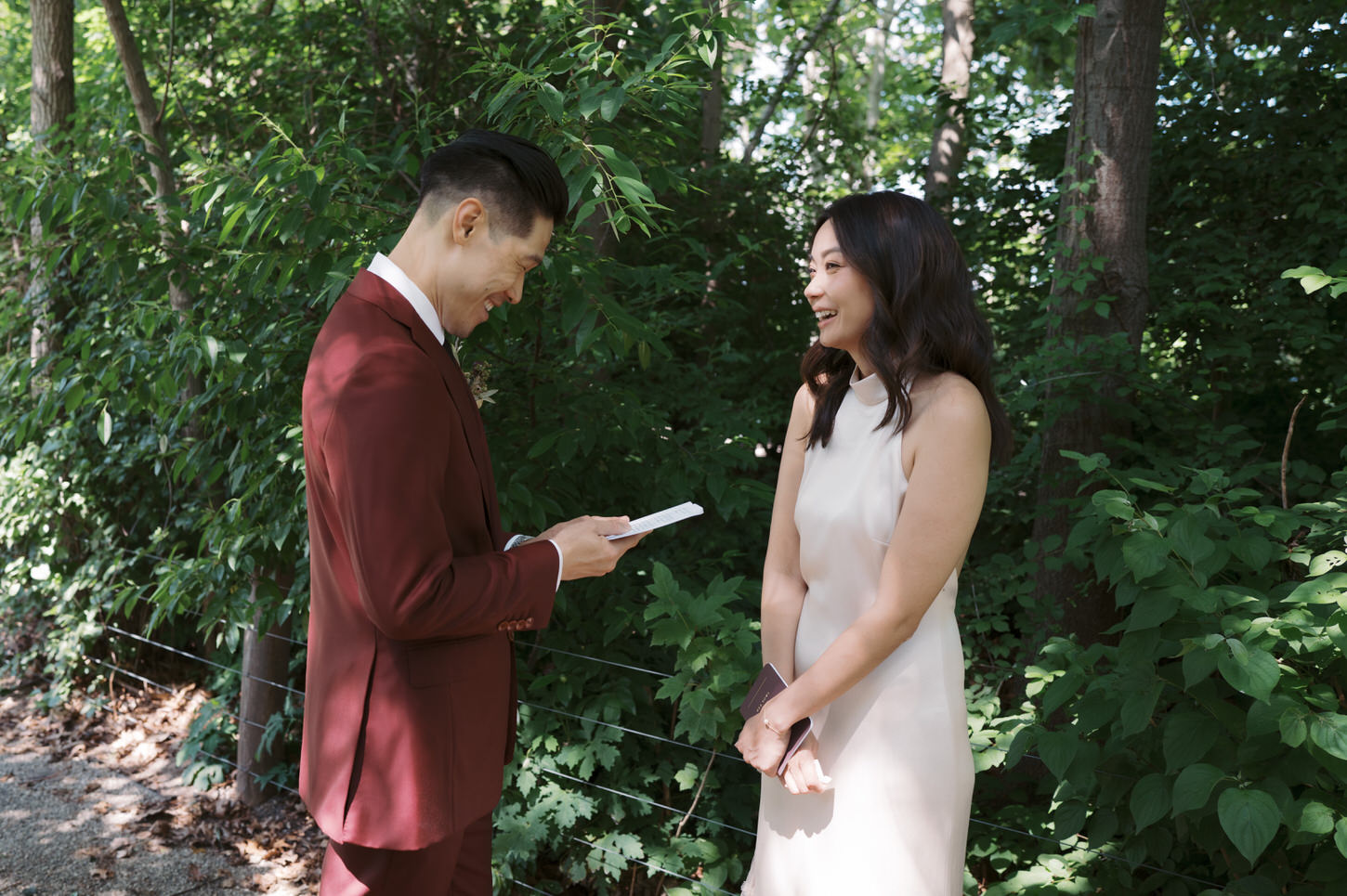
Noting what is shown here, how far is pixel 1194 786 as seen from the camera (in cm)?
205

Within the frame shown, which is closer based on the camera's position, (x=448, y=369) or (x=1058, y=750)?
(x=448, y=369)

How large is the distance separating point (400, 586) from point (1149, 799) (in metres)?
1.71

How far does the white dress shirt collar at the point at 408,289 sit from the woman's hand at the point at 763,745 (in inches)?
38.2

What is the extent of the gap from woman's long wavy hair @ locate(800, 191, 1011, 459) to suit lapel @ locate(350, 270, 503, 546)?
0.77 m

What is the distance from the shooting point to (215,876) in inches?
155

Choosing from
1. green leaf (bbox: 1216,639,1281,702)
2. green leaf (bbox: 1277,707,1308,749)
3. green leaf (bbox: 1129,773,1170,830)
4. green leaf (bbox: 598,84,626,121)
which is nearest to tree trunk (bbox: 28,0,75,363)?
green leaf (bbox: 598,84,626,121)

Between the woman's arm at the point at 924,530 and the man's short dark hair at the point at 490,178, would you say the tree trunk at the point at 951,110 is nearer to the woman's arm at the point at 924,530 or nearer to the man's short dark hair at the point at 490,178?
the woman's arm at the point at 924,530

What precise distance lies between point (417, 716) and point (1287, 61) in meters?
5.28

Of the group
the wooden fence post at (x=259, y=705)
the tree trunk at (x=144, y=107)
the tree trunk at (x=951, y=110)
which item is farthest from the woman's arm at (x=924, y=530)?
the tree trunk at (x=951, y=110)

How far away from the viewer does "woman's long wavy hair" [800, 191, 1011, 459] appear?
74.6 inches

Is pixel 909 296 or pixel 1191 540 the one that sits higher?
pixel 909 296

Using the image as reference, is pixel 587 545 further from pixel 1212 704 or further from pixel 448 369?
pixel 1212 704

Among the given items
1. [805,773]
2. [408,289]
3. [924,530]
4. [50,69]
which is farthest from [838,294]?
[50,69]

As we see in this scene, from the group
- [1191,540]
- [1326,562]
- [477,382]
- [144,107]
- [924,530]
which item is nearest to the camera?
[924,530]
